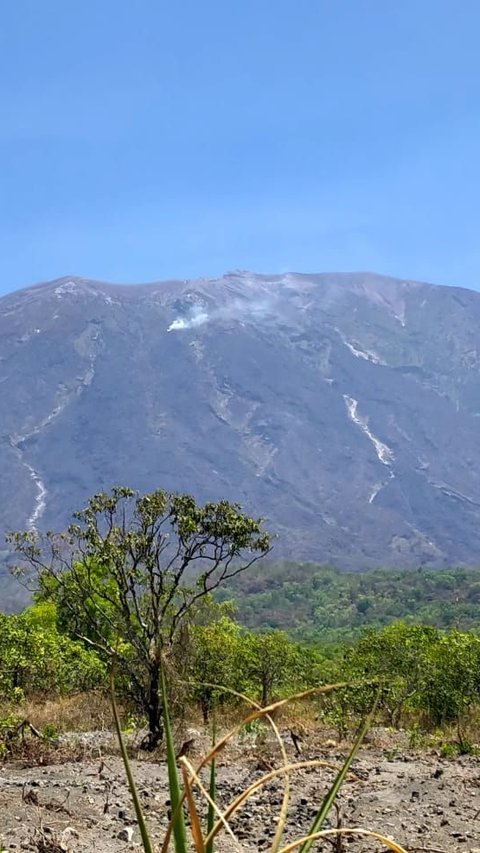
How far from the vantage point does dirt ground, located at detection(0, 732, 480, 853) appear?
236 inches

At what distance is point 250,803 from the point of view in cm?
742

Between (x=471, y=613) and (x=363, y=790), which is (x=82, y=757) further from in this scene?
(x=471, y=613)

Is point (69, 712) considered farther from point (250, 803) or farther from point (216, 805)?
point (216, 805)

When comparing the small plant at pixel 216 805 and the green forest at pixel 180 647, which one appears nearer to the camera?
the small plant at pixel 216 805

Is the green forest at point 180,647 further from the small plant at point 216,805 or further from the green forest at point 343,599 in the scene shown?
the green forest at point 343,599

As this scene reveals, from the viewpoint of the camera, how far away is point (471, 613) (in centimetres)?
6356

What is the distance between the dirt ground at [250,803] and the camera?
5.99m

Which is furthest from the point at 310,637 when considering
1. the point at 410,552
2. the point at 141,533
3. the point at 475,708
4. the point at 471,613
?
the point at 410,552

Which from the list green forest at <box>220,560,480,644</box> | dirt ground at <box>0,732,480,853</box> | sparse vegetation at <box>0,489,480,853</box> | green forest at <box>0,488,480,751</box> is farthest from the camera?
green forest at <box>220,560,480,644</box>

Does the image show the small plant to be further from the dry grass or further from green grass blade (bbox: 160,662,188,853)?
the dry grass

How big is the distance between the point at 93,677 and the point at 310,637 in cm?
4501

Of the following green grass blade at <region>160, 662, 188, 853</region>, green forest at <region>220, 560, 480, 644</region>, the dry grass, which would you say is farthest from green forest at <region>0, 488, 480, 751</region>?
green forest at <region>220, 560, 480, 644</region>

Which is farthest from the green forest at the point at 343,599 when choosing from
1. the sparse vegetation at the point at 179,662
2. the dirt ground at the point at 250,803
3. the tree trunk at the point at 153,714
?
the dirt ground at the point at 250,803

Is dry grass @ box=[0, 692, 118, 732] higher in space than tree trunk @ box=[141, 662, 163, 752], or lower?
lower
